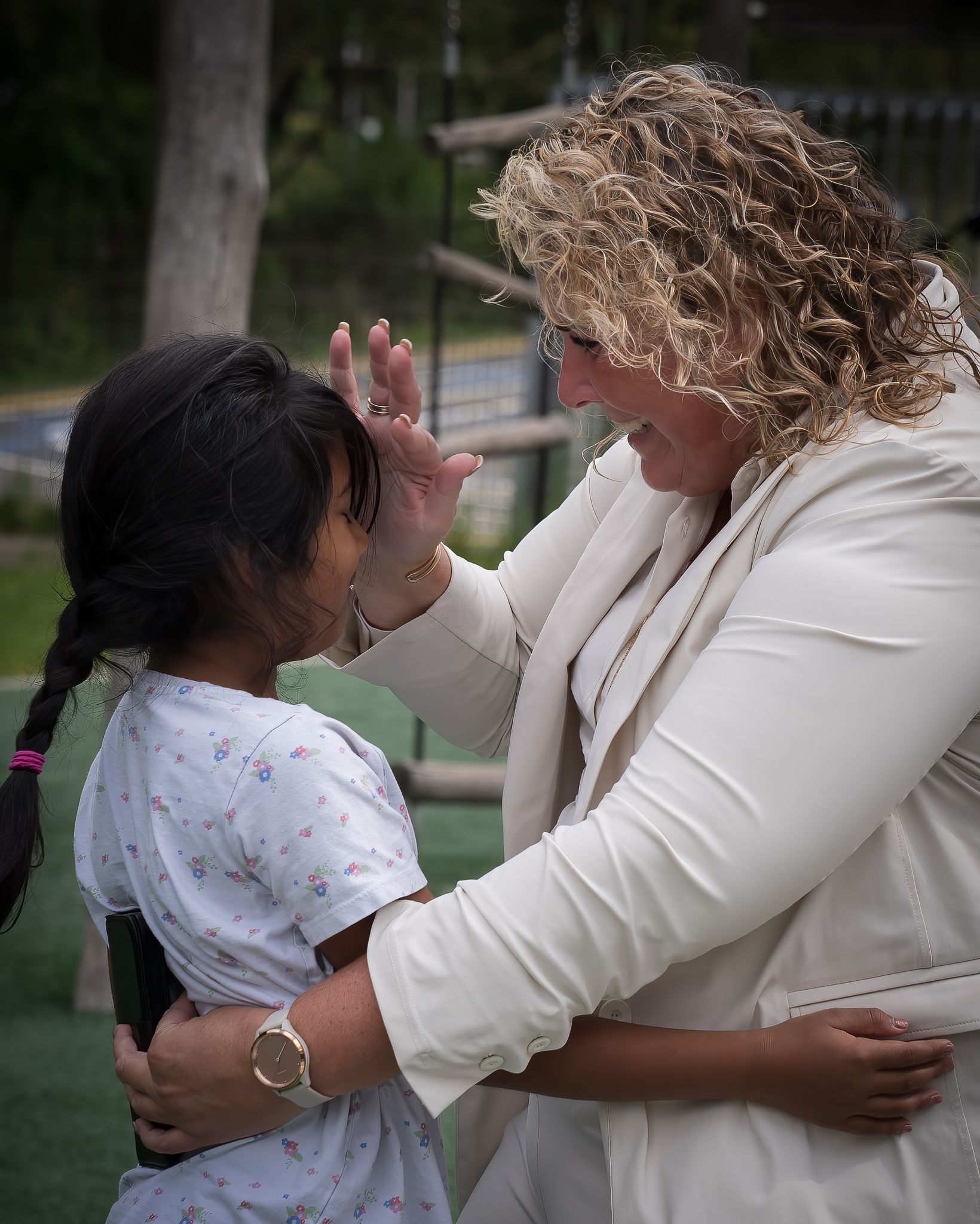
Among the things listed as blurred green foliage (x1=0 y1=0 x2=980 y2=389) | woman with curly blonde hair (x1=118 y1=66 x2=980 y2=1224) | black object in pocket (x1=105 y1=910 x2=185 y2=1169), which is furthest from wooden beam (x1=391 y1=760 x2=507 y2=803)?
blurred green foliage (x1=0 y1=0 x2=980 y2=389)

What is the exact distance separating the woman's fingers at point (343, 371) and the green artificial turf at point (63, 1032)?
398 millimetres

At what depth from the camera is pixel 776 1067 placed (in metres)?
1.33

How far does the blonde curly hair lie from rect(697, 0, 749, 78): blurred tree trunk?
4661mm

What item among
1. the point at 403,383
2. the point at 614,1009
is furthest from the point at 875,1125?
the point at 403,383

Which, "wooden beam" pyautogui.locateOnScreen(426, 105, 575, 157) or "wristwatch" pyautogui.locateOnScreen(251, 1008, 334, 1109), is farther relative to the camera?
"wooden beam" pyautogui.locateOnScreen(426, 105, 575, 157)

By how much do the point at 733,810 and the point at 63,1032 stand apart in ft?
9.00

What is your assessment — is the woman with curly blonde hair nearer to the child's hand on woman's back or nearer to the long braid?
the child's hand on woman's back

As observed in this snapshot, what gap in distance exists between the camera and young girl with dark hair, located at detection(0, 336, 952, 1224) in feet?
4.33

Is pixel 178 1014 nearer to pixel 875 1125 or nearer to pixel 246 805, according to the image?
pixel 246 805

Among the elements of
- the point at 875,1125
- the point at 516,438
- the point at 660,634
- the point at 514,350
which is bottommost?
the point at 514,350

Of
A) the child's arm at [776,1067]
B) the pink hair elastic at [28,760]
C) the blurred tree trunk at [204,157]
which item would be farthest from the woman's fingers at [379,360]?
the blurred tree trunk at [204,157]

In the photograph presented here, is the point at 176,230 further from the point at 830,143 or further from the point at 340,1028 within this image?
the point at 340,1028

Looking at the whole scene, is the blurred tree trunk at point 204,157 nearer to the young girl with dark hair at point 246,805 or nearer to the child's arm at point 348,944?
the young girl with dark hair at point 246,805

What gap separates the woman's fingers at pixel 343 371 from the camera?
1721mm
